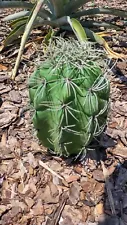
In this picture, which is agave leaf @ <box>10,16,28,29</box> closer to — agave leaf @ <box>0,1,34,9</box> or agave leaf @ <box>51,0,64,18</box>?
agave leaf @ <box>0,1,34,9</box>

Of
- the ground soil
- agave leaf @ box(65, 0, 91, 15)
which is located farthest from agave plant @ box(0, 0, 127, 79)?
the ground soil

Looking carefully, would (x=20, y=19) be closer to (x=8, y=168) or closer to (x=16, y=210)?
(x=8, y=168)

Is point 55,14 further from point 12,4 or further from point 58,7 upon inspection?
point 12,4

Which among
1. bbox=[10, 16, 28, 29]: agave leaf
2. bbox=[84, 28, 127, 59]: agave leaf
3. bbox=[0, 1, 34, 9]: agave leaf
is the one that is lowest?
bbox=[84, 28, 127, 59]: agave leaf

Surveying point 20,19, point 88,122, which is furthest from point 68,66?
point 20,19

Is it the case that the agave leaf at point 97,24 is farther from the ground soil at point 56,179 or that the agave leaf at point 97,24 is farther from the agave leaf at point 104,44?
the ground soil at point 56,179
